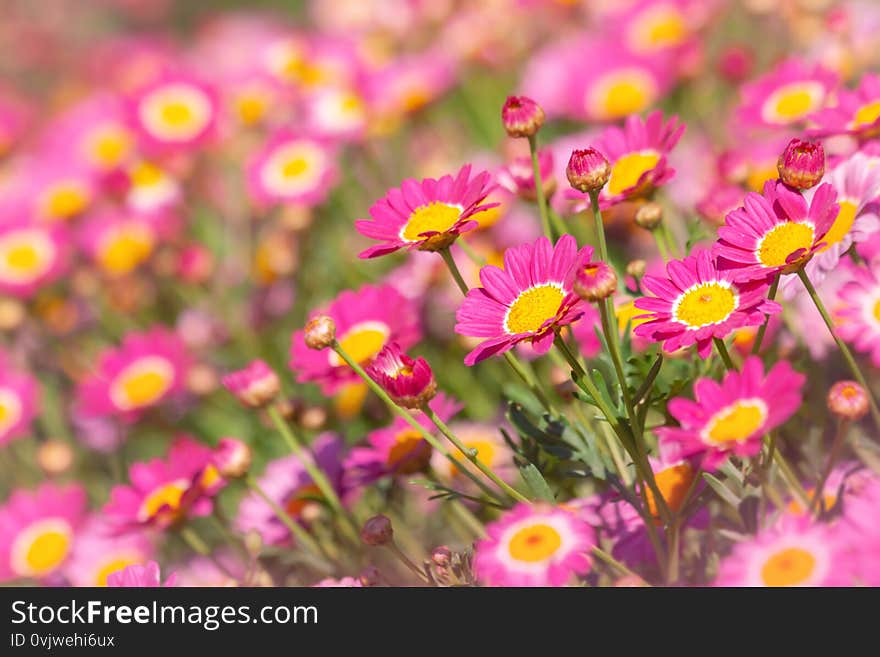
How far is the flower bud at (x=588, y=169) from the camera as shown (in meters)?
0.95

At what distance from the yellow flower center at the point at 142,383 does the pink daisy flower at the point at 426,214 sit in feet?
3.01

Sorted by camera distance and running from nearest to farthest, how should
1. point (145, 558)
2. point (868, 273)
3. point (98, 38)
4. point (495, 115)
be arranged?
point (868, 273)
point (145, 558)
point (495, 115)
point (98, 38)

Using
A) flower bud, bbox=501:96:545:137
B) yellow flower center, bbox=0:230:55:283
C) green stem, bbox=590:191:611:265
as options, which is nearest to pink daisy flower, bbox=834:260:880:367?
green stem, bbox=590:191:611:265

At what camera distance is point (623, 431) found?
94 centimetres

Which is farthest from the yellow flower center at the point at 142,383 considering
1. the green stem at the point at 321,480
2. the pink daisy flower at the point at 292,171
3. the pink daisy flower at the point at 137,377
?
the green stem at the point at 321,480

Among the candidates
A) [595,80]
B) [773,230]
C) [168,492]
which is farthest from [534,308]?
[595,80]

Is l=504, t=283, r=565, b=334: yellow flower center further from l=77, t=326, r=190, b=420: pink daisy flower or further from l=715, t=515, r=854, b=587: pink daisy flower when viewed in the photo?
l=77, t=326, r=190, b=420: pink daisy flower

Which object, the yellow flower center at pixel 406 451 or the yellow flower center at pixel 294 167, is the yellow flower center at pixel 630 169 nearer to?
the yellow flower center at pixel 406 451

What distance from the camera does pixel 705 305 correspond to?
908 millimetres

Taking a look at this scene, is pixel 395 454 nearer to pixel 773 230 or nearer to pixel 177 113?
pixel 773 230
